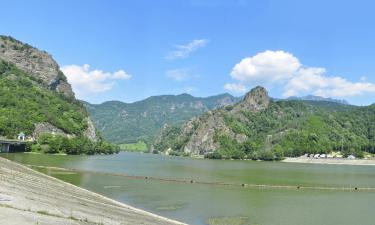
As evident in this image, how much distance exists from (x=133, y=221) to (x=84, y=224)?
9823 millimetres

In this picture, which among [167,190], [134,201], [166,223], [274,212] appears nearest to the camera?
[166,223]

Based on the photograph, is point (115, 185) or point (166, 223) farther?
point (115, 185)

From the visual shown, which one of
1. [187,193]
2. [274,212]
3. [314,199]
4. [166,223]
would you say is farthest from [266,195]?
[166,223]

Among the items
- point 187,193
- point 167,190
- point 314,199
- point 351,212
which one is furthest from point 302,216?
point 167,190

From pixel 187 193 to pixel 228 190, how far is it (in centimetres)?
1149

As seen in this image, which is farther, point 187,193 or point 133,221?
point 187,193

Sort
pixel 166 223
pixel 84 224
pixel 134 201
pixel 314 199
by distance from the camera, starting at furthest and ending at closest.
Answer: pixel 314 199 → pixel 134 201 → pixel 166 223 → pixel 84 224

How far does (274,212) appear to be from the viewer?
60.6 meters

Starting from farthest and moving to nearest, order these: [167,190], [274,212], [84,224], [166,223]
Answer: [167,190] < [274,212] < [166,223] < [84,224]

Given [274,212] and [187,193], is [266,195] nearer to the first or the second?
[187,193]

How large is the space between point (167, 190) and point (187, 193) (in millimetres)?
5213

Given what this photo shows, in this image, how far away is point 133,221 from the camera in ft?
132

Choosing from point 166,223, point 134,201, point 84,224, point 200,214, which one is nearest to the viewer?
point 84,224

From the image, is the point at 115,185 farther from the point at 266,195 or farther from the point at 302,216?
the point at 302,216
